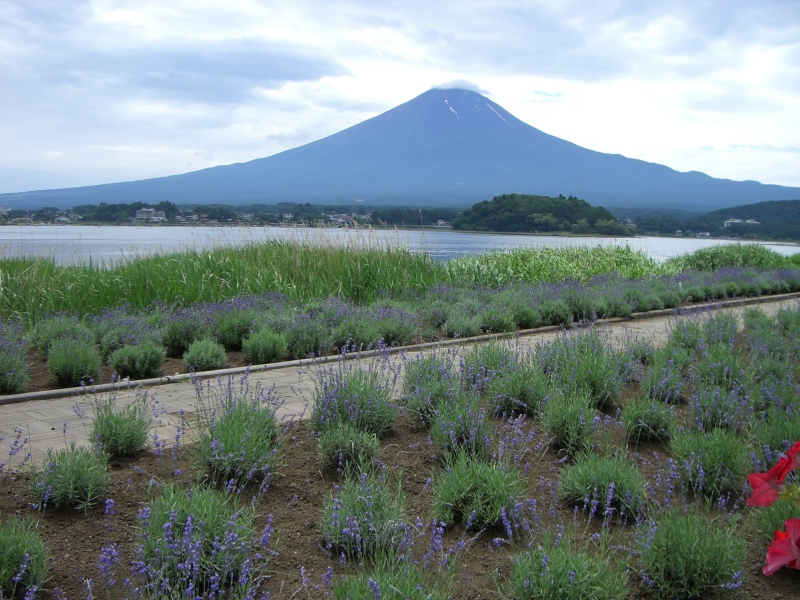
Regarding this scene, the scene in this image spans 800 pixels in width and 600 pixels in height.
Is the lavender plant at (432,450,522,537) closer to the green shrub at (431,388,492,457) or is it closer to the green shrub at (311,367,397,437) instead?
the green shrub at (431,388,492,457)

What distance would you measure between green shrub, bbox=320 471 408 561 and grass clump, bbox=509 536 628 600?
1.58 feet

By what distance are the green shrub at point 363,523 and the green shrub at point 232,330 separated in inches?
164

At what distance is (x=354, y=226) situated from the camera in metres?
11.6

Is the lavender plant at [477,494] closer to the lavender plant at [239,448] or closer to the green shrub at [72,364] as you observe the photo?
the lavender plant at [239,448]

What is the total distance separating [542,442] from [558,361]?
1558mm

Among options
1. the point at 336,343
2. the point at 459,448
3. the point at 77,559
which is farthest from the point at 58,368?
the point at 459,448

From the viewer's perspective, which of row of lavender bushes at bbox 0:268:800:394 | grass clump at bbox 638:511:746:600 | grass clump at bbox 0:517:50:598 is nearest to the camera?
grass clump at bbox 0:517:50:598

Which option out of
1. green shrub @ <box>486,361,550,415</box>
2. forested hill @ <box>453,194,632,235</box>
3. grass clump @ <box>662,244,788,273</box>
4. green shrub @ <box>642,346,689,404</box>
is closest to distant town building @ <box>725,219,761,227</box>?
forested hill @ <box>453,194,632,235</box>

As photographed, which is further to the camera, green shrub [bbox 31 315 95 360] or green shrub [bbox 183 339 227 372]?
green shrub [bbox 31 315 95 360]

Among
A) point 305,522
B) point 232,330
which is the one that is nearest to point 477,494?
point 305,522

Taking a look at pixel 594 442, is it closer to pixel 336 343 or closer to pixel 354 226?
pixel 336 343

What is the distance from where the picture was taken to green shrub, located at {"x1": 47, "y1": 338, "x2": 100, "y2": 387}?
5.23 metres

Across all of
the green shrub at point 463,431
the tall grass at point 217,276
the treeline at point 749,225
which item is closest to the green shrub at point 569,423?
the green shrub at point 463,431

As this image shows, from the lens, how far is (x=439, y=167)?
110 meters
